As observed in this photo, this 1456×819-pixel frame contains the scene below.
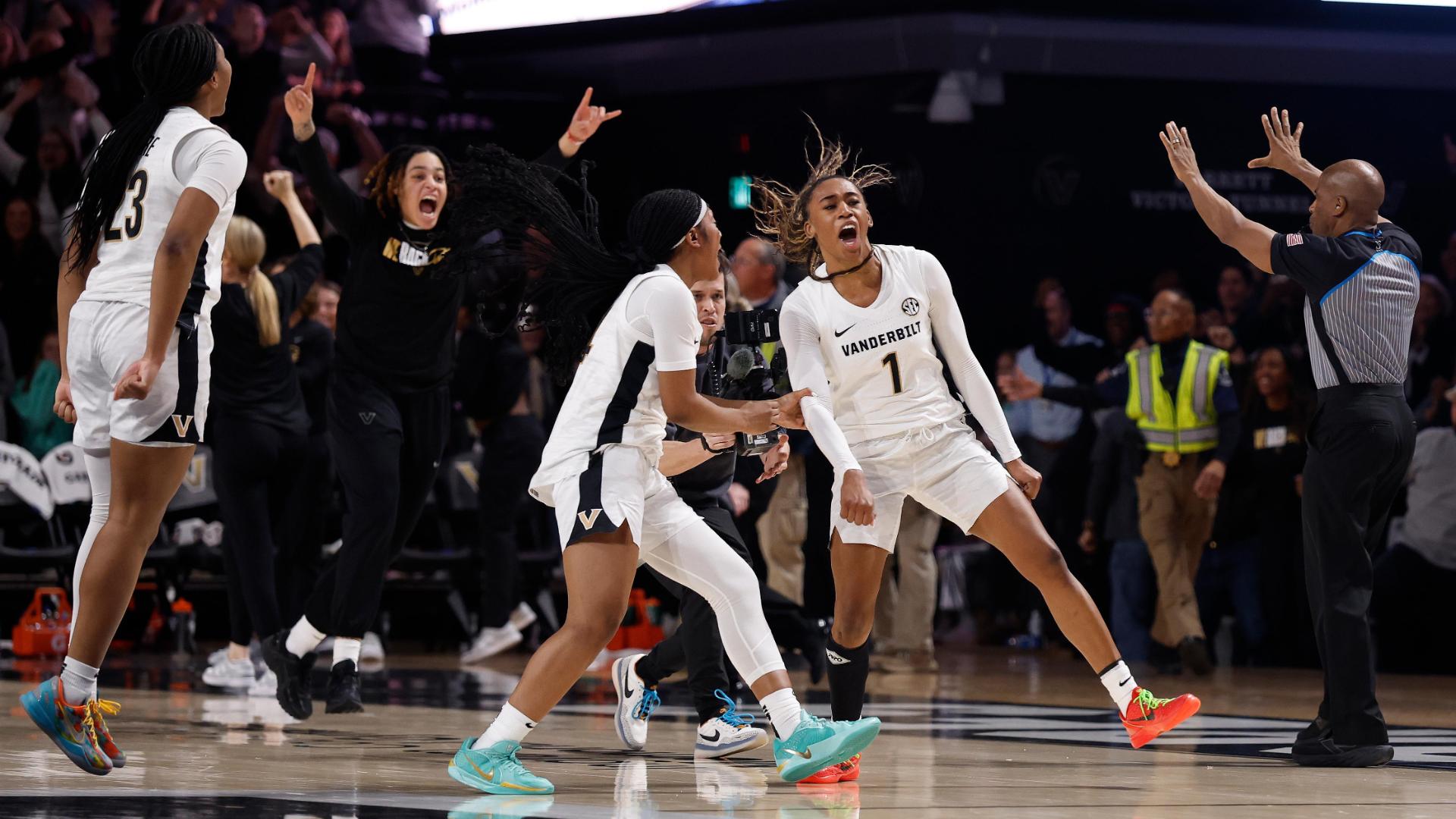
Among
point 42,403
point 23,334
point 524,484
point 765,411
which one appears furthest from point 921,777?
point 23,334

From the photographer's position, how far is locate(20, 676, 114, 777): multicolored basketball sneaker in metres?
4.58

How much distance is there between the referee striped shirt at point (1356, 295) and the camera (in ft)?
18.7

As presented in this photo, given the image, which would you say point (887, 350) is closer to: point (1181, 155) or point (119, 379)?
point (1181, 155)

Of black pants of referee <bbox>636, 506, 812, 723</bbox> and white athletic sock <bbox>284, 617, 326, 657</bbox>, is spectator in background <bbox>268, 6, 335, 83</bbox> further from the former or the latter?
black pants of referee <bbox>636, 506, 812, 723</bbox>

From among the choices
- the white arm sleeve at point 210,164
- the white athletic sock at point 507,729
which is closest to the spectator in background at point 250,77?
the white arm sleeve at point 210,164

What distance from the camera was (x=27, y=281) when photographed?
1299cm

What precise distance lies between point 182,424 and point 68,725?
82 cm

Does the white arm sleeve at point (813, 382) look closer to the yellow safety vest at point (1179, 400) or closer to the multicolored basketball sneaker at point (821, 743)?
the multicolored basketball sneaker at point (821, 743)

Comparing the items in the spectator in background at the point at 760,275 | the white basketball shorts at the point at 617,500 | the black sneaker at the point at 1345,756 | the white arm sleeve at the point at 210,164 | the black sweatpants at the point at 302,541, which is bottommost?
the black sneaker at the point at 1345,756

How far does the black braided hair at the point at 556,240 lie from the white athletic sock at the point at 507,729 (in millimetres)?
1128

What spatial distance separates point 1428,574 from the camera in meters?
10.2

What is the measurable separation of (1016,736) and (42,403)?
26.8ft

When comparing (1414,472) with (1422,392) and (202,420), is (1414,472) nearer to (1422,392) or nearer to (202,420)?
(1422,392)

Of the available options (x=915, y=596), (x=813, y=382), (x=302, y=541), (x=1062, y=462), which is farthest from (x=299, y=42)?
(x=813, y=382)
